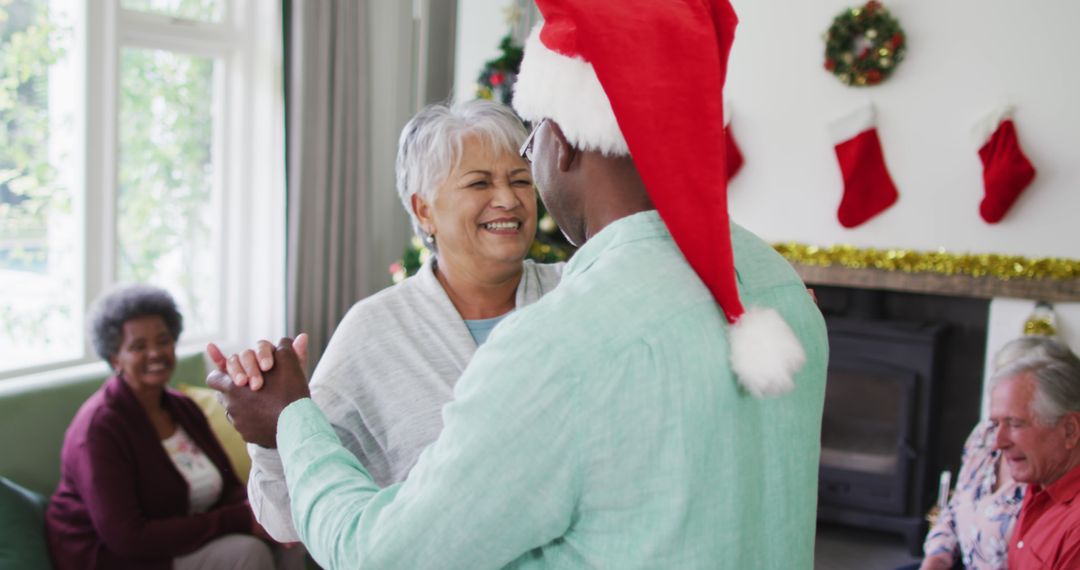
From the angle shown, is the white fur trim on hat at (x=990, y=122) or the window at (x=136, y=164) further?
the white fur trim on hat at (x=990, y=122)

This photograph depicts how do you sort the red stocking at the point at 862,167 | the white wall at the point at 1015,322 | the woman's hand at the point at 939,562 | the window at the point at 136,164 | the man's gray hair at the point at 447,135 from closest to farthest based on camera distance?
the man's gray hair at the point at 447,135, the woman's hand at the point at 939,562, the window at the point at 136,164, the white wall at the point at 1015,322, the red stocking at the point at 862,167

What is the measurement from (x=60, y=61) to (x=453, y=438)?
3.54m

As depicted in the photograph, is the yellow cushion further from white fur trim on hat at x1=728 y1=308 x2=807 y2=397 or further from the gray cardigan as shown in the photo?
white fur trim on hat at x1=728 y1=308 x2=807 y2=397

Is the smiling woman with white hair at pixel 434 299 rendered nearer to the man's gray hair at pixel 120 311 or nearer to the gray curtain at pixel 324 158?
the man's gray hair at pixel 120 311

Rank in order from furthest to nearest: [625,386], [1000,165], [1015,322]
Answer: [1015,322] < [1000,165] < [625,386]

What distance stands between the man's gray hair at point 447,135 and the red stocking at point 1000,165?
109 inches

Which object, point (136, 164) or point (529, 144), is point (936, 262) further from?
point (529, 144)

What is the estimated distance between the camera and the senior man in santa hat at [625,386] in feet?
2.93

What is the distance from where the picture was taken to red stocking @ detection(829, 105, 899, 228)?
420 cm

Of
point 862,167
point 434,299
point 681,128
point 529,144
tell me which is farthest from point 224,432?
point 681,128

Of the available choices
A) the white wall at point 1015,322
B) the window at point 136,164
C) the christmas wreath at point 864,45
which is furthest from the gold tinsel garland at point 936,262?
the window at point 136,164

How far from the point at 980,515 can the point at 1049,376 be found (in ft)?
1.26

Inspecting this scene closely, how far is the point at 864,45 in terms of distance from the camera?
4219mm

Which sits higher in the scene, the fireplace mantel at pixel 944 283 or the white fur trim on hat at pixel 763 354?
the white fur trim on hat at pixel 763 354
